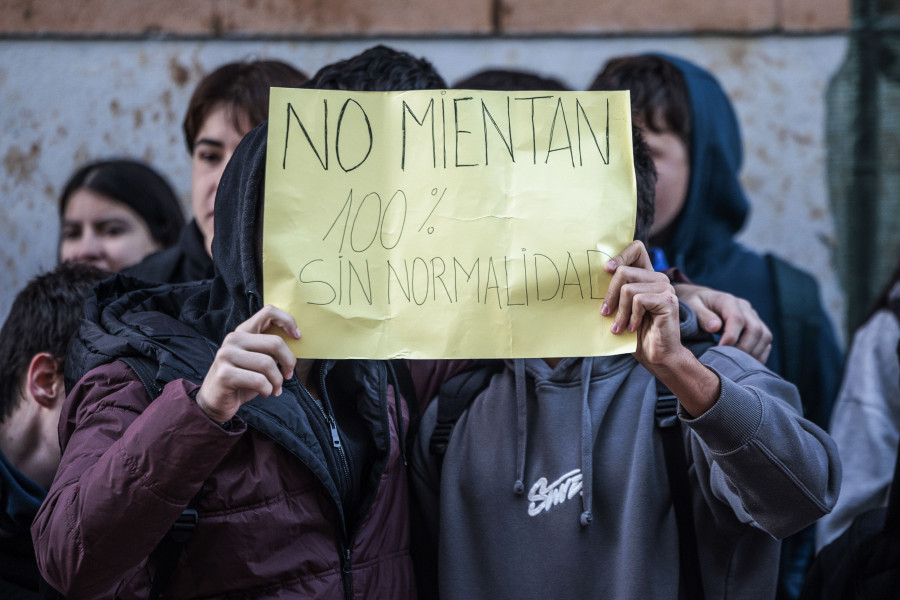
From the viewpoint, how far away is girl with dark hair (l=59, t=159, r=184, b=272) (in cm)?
300

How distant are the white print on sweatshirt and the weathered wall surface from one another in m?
2.12

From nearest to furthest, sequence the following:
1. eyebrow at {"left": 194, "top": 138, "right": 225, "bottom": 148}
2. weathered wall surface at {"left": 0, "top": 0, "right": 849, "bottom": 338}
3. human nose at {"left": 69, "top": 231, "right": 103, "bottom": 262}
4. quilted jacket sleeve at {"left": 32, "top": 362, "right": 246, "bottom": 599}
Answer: quilted jacket sleeve at {"left": 32, "top": 362, "right": 246, "bottom": 599} < eyebrow at {"left": 194, "top": 138, "right": 225, "bottom": 148} < human nose at {"left": 69, "top": 231, "right": 103, "bottom": 262} < weathered wall surface at {"left": 0, "top": 0, "right": 849, "bottom": 338}

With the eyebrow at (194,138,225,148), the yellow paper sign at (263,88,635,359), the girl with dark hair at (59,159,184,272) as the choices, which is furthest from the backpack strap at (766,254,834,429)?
the girl with dark hair at (59,159,184,272)

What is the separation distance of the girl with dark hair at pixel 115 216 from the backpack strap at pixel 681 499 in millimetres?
1926

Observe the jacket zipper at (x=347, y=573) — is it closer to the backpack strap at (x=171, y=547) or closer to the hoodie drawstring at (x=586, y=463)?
the backpack strap at (x=171, y=547)

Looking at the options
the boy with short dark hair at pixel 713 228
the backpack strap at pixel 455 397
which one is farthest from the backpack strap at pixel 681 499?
the boy with short dark hair at pixel 713 228

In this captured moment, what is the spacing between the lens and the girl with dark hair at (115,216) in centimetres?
300

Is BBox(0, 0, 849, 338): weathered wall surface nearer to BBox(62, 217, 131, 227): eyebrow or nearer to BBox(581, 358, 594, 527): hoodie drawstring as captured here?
BBox(62, 217, 131, 227): eyebrow

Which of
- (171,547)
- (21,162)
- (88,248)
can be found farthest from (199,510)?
(21,162)

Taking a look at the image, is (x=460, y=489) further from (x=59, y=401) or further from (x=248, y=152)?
(x=59, y=401)

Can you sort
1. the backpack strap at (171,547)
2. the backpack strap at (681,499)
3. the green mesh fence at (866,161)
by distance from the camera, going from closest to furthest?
the backpack strap at (171,547)
the backpack strap at (681,499)
the green mesh fence at (866,161)

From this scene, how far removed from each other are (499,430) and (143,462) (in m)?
0.70

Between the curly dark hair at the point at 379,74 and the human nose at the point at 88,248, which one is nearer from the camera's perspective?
the curly dark hair at the point at 379,74

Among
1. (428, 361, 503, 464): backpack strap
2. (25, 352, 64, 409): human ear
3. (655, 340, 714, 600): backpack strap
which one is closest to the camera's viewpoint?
(655, 340, 714, 600): backpack strap
